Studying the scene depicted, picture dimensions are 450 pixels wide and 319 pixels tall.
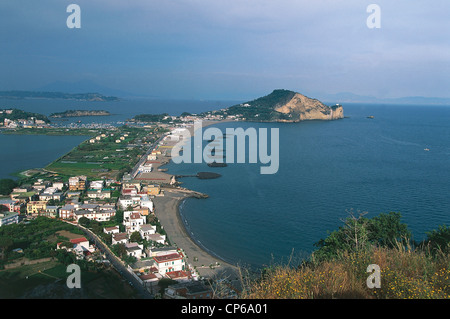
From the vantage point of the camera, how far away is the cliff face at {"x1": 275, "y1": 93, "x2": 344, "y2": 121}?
36.9 metres

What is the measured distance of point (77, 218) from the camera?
7266 mm

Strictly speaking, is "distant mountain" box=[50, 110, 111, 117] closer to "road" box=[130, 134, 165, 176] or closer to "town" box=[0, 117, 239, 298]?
"road" box=[130, 134, 165, 176]

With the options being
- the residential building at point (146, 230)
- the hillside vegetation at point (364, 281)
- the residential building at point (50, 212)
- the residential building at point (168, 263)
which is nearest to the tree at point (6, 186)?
the residential building at point (50, 212)

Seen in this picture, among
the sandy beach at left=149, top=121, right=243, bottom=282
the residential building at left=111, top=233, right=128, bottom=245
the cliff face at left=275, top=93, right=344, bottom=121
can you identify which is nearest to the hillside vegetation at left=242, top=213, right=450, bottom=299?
the sandy beach at left=149, top=121, right=243, bottom=282

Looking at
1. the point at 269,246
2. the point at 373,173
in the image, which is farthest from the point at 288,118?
the point at 269,246

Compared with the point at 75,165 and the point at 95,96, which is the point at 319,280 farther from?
the point at 95,96

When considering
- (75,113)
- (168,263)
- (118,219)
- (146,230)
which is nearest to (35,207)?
(118,219)

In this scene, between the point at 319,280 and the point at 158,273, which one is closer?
the point at 319,280

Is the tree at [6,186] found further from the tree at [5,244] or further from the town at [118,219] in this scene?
→ the tree at [5,244]

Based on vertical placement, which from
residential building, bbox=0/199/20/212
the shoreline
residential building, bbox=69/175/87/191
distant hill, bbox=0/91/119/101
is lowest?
the shoreline

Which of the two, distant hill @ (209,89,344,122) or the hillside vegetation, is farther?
distant hill @ (209,89,344,122)

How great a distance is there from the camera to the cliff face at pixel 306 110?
3688cm

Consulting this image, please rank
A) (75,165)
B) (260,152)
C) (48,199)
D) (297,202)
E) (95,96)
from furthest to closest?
(95,96), (260,152), (75,165), (297,202), (48,199)

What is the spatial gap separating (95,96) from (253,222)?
231 ft
